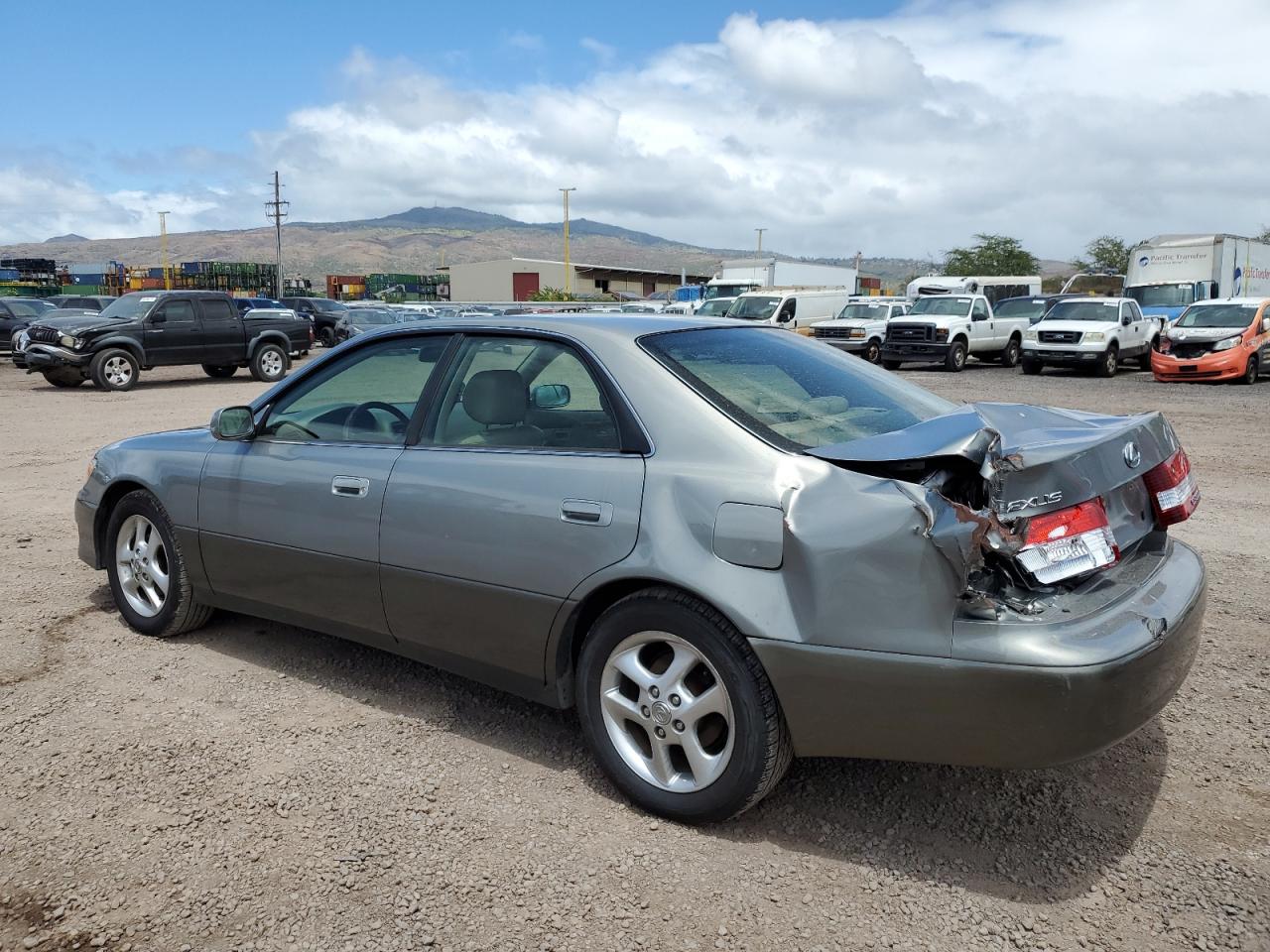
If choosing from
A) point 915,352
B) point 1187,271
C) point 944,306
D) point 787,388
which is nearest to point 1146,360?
point 944,306

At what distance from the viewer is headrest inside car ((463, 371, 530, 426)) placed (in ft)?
11.7

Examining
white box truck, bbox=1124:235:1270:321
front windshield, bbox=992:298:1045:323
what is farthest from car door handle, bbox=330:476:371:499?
white box truck, bbox=1124:235:1270:321

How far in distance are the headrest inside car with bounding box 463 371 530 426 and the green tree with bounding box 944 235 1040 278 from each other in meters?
85.3

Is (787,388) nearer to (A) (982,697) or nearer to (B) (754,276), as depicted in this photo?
(A) (982,697)

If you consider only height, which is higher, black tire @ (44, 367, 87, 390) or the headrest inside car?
the headrest inside car

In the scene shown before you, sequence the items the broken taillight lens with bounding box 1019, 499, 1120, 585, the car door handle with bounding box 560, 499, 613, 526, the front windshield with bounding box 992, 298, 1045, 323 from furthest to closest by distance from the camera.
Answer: the front windshield with bounding box 992, 298, 1045, 323 → the car door handle with bounding box 560, 499, 613, 526 → the broken taillight lens with bounding box 1019, 499, 1120, 585

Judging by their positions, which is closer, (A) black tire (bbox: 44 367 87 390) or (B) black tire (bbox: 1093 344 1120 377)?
(A) black tire (bbox: 44 367 87 390)

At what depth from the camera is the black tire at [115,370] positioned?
18.9 metres

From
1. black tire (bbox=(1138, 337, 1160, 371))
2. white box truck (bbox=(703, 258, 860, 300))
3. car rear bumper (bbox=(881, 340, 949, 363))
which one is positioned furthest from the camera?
white box truck (bbox=(703, 258, 860, 300))

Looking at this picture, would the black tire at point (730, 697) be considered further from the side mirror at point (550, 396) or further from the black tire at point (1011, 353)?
the black tire at point (1011, 353)

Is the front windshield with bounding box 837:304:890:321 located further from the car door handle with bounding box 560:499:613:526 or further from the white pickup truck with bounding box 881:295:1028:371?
the car door handle with bounding box 560:499:613:526

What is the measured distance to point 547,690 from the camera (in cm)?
335

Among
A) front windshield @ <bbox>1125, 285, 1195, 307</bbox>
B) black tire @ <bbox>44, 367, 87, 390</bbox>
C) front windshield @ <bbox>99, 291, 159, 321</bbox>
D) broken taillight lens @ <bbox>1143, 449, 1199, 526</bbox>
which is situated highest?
front windshield @ <bbox>1125, 285, 1195, 307</bbox>

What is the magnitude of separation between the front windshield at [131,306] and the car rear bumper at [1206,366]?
2047cm
